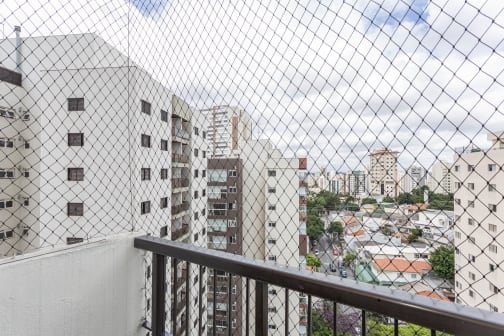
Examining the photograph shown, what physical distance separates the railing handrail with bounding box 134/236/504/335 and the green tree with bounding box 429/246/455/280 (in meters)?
0.38

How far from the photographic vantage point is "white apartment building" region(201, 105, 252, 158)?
5.55ft

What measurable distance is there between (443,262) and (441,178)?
32cm

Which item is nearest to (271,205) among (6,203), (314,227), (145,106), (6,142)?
(314,227)

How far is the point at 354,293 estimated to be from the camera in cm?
74

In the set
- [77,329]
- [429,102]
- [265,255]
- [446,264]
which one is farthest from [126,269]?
[429,102]

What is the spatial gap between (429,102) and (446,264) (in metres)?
0.60

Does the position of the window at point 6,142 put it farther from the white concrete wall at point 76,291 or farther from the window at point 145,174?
the white concrete wall at point 76,291

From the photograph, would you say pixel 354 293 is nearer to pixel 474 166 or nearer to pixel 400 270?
pixel 400 270

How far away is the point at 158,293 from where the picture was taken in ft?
→ 4.43

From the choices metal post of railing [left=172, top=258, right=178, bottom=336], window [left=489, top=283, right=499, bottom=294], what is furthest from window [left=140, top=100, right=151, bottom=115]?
window [left=489, top=283, right=499, bottom=294]

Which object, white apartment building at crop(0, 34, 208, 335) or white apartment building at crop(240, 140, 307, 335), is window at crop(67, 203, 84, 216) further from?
white apartment building at crop(240, 140, 307, 335)

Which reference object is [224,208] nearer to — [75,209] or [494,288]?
[494,288]

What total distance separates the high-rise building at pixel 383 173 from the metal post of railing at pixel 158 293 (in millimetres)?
1044

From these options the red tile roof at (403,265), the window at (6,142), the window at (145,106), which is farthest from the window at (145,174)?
the red tile roof at (403,265)
